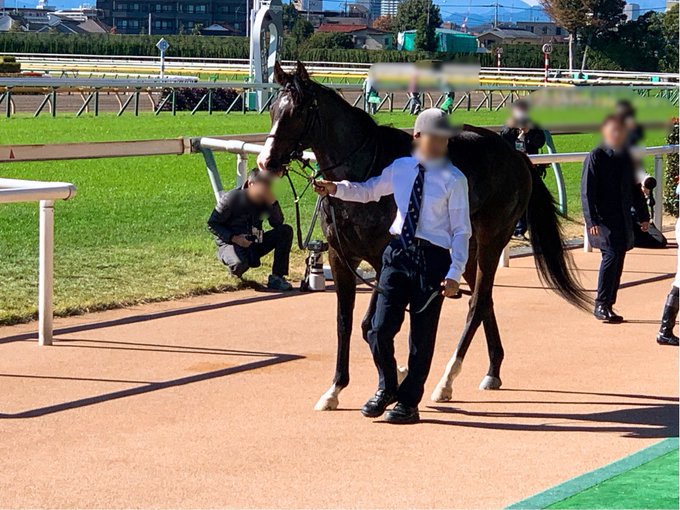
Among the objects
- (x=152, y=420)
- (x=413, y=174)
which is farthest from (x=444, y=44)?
(x=152, y=420)

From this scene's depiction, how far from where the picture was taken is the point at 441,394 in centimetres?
614

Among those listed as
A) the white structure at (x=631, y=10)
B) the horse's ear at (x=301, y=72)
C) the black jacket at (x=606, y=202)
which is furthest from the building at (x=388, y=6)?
the black jacket at (x=606, y=202)

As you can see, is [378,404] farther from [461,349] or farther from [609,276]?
[609,276]

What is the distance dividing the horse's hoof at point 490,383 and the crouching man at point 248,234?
321 centimetres

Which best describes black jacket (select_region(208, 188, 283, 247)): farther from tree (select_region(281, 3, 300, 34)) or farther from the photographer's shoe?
tree (select_region(281, 3, 300, 34))

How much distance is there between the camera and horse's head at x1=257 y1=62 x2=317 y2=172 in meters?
5.63

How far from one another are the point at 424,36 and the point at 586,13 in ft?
2.53

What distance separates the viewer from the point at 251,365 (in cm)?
685

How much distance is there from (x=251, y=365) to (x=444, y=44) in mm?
4345

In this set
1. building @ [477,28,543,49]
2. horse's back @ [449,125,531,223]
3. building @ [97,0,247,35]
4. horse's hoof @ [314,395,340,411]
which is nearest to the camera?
building @ [477,28,543,49]

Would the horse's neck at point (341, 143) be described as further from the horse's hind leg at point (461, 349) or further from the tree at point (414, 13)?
the tree at point (414, 13)

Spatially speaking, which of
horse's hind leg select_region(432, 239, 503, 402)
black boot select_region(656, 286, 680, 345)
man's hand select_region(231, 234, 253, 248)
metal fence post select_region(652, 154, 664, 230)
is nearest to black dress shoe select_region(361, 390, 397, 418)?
horse's hind leg select_region(432, 239, 503, 402)

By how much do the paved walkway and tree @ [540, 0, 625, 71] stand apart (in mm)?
2275

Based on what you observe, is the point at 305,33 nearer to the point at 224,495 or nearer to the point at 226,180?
the point at 226,180
